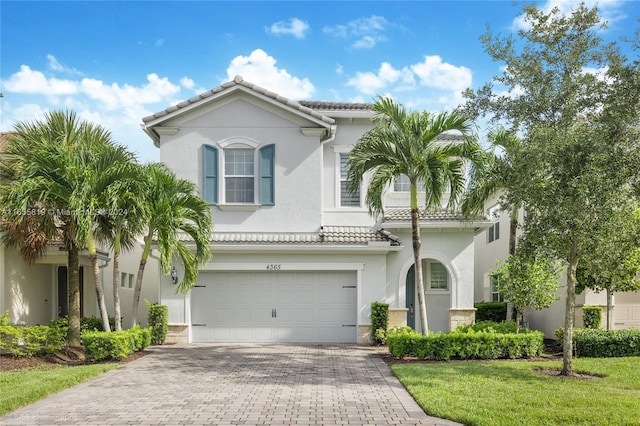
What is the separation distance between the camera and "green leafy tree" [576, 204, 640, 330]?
452 inches

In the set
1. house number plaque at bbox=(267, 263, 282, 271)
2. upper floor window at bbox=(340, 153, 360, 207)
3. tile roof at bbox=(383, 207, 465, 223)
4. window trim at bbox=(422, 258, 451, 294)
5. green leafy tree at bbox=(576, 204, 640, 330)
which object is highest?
upper floor window at bbox=(340, 153, 360, 207)

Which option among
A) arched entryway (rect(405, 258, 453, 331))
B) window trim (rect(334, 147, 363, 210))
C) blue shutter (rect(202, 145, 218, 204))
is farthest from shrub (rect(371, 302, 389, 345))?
blue shutter (rect(202, 145, 218, 204))

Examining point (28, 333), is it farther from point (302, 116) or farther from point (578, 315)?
point (578, 315)

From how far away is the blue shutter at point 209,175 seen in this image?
64.3 feet

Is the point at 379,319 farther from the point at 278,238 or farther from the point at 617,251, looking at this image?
the point at 617,251

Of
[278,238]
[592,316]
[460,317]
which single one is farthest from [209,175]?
[592,316]

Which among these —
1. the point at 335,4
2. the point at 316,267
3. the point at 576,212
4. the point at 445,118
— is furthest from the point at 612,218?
the point at 316,267

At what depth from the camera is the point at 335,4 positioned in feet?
46.4

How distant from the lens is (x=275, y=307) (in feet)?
63.7

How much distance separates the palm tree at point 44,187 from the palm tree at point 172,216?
5.86 feet

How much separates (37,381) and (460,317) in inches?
505

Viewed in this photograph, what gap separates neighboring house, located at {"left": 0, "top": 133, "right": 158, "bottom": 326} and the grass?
5289 millimetres

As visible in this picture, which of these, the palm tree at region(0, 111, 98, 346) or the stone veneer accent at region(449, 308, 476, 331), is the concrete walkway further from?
the stone veneer accent at region(449, 308, 476, 331)

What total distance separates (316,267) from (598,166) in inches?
398
